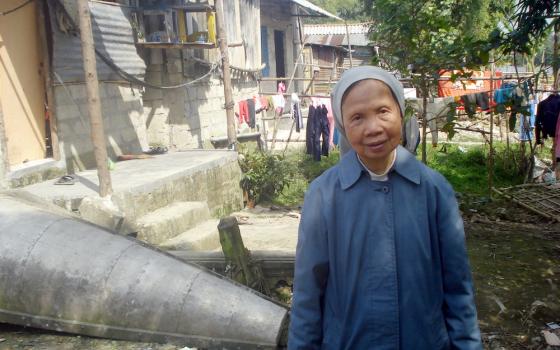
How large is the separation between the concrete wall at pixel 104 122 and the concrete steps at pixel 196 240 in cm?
204

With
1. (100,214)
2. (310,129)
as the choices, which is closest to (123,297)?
(100,214)

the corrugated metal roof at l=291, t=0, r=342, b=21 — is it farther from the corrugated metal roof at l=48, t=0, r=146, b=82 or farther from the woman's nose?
the woman's nose

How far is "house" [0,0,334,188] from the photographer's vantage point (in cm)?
627

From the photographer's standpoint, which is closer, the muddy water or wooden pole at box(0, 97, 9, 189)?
the muddy water

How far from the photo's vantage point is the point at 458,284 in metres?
1.77

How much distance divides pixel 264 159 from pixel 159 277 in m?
5.57

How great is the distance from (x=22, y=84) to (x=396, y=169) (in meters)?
5.84

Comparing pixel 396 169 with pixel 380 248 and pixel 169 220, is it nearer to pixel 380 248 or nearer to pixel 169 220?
pixel 380 248

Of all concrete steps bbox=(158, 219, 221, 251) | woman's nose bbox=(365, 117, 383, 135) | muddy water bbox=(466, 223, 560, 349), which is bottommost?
muddy water bbox=(466, 223, 560, 349)

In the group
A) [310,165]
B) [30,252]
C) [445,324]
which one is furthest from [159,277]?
[310,165]

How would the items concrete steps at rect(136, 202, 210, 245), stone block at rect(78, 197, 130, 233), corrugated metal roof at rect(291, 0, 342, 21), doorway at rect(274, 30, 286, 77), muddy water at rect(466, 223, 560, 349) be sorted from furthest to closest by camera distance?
1. doorway at rect(274, 30, 286, 77)
2. corrugated metal roof at rect(291, 0, 342, 21)
3. concrete steps at rect(136, 202, 210, 245)
4. stone block at rect(78, 197, 130, 233)
5. muddy water at rect(466, 223, 560, 349)

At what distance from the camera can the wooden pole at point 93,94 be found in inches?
215

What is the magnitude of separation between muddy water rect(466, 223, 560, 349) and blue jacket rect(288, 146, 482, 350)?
240 centimetres

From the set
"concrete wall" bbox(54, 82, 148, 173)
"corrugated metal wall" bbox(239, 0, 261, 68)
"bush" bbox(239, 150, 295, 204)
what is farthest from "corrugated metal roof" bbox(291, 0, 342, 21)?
"concrete wall" bbox(54, 82, 148, 173)
